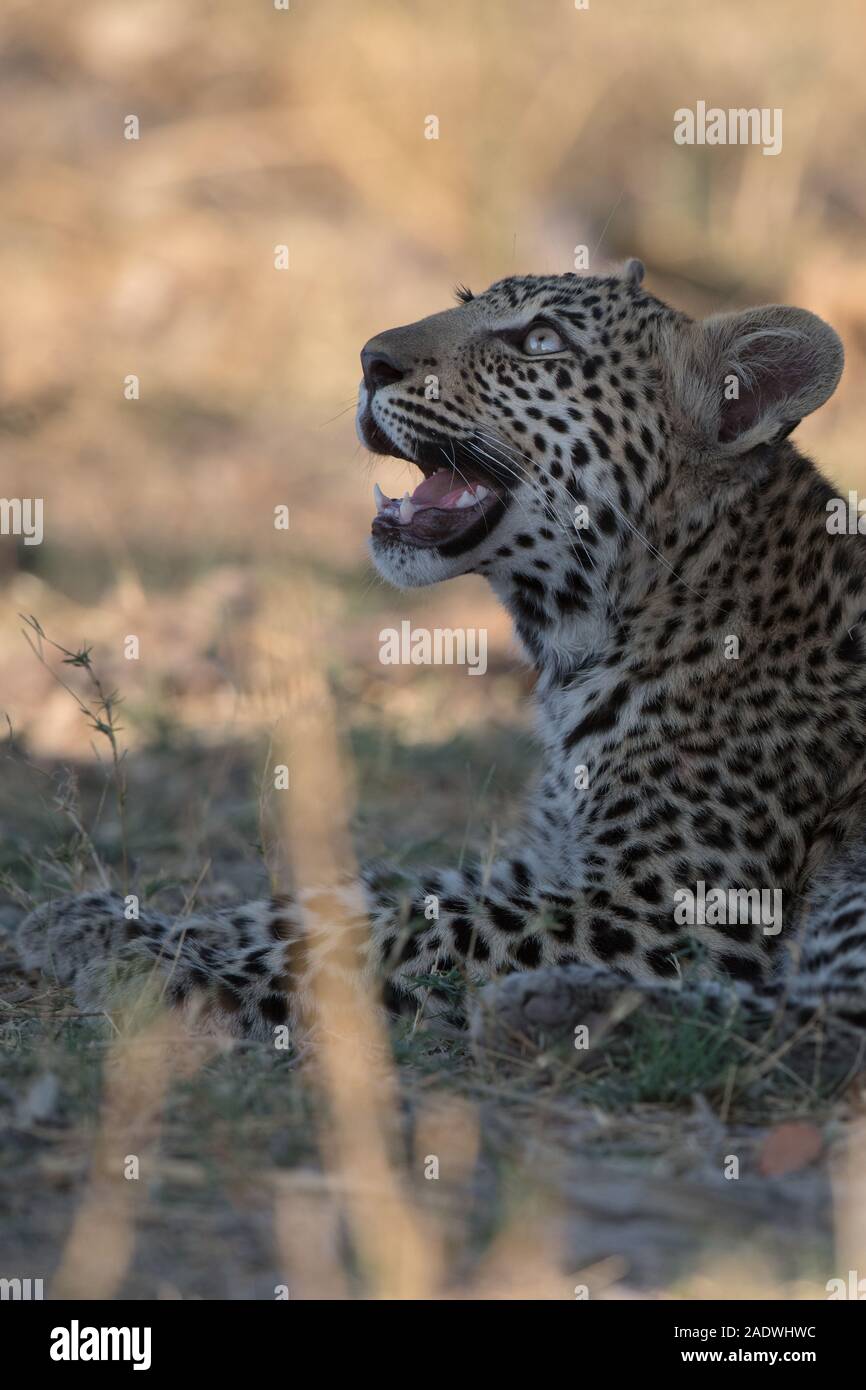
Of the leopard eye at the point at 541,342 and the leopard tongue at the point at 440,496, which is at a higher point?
the leopard eye at the point at 541,342

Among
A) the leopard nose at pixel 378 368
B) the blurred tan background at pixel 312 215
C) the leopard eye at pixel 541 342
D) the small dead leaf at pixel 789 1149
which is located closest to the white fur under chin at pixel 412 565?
the leopard nose at pixel 378 368

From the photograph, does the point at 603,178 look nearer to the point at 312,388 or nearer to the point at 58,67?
the point at 312,388

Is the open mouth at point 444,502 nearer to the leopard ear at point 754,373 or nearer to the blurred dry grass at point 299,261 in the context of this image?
the leopard ear at point 754,373

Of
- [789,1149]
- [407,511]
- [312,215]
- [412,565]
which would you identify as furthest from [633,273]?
[312,215]

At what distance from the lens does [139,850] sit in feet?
28.1

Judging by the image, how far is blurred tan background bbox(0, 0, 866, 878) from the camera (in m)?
15.1

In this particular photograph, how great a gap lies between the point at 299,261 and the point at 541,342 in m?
11.9

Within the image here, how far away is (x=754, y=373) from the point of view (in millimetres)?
6375

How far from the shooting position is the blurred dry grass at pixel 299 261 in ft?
36.1

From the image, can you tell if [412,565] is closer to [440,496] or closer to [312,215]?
[440,496]

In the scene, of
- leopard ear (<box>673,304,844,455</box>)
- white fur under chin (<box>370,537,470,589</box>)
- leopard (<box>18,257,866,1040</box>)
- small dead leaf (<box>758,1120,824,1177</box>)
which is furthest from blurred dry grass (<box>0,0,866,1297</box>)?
small dead leaf (<box>758,1120,824,1177</box>)

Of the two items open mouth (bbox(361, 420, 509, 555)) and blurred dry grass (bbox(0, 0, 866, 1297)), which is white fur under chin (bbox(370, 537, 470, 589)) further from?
blurred dry grass (bbox(0, 0, 866, 1297))

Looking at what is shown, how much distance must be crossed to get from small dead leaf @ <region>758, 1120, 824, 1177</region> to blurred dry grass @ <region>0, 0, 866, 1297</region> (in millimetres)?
4857

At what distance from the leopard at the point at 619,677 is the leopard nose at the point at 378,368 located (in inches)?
0.4
